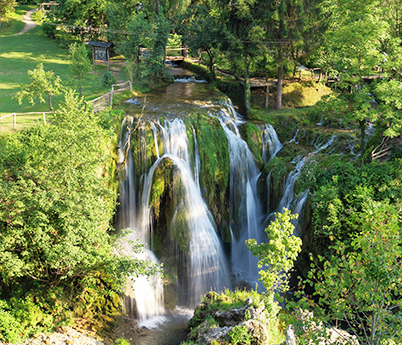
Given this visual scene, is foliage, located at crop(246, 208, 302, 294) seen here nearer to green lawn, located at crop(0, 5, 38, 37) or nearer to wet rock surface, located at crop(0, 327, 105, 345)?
wet rock surface, located at crop(0, 327, 105, 345)

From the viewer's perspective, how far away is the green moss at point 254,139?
893 inches

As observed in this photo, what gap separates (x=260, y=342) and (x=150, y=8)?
30319 millimetres

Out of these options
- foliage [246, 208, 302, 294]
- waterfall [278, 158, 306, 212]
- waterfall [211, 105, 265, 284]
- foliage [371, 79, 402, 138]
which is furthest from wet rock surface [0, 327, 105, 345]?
foliage [371, 79, 402, 138]

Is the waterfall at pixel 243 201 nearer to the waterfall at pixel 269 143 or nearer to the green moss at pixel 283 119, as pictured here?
the waterfall at pixel 269 143

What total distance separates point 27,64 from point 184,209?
2470 cm

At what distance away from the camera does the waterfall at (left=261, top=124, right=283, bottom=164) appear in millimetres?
23453

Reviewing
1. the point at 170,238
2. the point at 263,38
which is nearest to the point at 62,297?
the point at 170,238

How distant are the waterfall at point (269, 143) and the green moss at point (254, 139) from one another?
1.35ft

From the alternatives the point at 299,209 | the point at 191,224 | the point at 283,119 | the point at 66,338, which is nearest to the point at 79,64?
the point at 191,224

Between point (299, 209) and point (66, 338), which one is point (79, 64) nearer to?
point (299, 209)

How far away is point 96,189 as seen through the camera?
1348 cm

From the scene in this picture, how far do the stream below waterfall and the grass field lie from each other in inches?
251

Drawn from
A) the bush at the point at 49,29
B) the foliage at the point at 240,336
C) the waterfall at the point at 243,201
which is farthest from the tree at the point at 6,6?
the foliage at the point at 240,336

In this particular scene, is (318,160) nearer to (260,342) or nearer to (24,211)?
(260,342)
